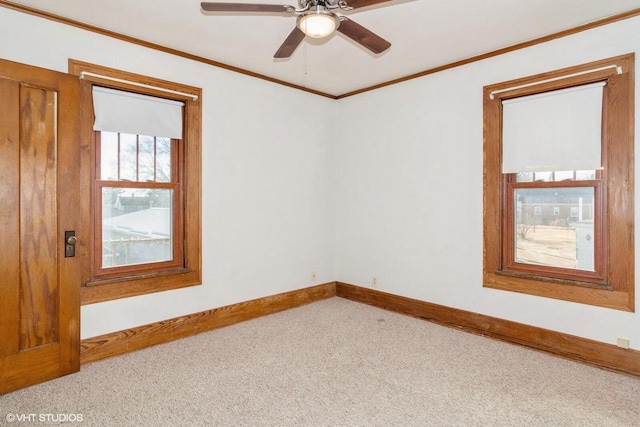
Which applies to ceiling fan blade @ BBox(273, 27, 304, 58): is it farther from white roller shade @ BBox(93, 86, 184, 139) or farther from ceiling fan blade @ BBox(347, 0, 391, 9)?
white roller shade @ BBox(93, 86, 184, 139)

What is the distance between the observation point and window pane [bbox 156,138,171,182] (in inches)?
136

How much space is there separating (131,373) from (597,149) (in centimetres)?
409

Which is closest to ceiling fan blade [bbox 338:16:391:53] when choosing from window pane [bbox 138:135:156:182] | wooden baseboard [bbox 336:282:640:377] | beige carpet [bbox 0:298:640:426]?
window pane [bbox 138:135:156:182]

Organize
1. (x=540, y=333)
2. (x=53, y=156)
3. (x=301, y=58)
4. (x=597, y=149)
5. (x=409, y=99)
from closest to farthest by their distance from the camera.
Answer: (x=53, y=156)
(x=597, y=149)
(x=540, y=333)
(x=301, y=58)
(x=409, y=99)

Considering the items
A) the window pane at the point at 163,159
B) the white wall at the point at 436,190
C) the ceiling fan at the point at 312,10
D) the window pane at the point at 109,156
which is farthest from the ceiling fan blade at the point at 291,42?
the white wall at the point at 436,190

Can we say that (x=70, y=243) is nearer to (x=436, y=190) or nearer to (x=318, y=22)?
(x=318, y=22)

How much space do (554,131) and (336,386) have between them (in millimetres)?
2783

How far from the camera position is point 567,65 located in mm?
3006

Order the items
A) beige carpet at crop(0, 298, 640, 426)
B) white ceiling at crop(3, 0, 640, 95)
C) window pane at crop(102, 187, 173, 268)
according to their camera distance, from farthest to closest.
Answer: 1. window pane at crop(102, 187, 173, 268)
2. white ceiling at crop(3, 0, 640, 95)
3. beige carpet at crop(0, 298, 640, 426)

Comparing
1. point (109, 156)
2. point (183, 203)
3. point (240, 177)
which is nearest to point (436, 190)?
point (240, 177)

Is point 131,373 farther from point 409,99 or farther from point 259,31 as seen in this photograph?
point 409,99

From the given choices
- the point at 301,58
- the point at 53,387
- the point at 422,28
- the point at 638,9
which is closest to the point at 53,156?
the point at 53,387

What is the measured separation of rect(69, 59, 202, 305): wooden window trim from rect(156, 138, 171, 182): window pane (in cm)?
15

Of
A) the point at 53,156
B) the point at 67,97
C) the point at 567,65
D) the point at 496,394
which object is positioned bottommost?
the point at 496,394
